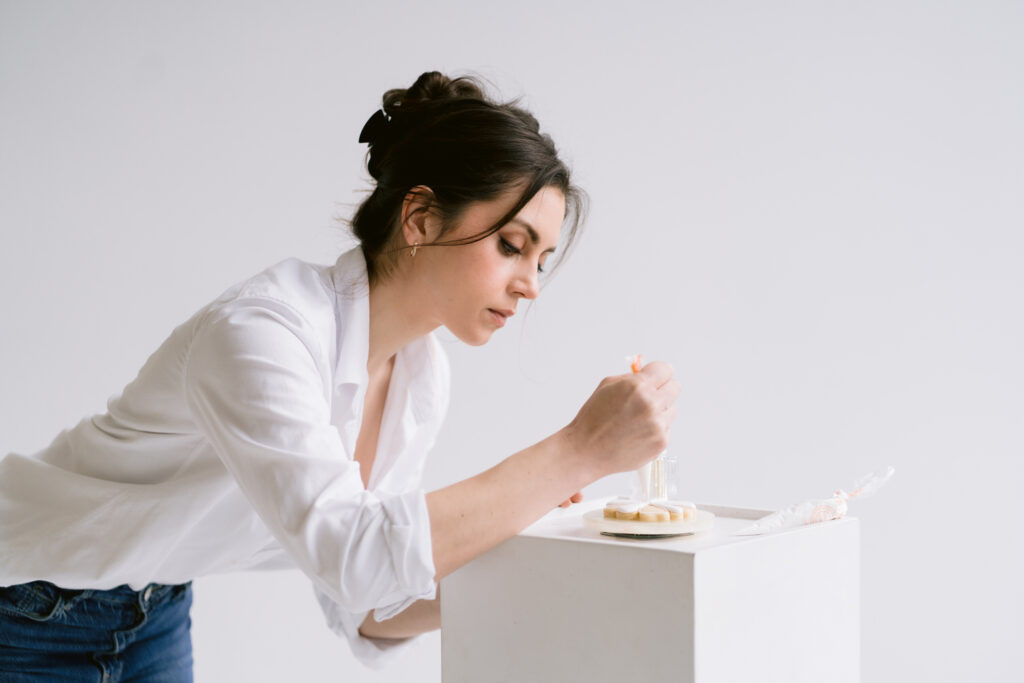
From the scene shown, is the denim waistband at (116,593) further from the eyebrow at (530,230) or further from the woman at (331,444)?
the eyebrow at (530,230)

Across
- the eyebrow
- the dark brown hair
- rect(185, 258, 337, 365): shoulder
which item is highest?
the dark brown hair

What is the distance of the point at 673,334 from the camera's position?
263 cm

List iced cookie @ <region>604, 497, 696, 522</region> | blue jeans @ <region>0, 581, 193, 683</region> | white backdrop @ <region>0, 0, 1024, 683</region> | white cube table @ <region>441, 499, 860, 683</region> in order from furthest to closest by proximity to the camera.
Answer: white backdrop @ <region>0, 0, 1024, 683</region>, blue jeans @ <region>0, 581, 193, 683</region>, iced cookie @ <region>604, 497, 696, 522</region>, white cube table @ <region>441, 499, 860, 683</region>

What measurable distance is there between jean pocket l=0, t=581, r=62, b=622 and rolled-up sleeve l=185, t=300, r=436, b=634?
1.09ft

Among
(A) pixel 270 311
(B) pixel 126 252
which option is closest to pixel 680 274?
(B) pixel 126 252

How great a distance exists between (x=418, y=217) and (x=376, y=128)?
18 centimetres

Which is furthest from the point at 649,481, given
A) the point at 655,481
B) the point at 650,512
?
the point at 650,512

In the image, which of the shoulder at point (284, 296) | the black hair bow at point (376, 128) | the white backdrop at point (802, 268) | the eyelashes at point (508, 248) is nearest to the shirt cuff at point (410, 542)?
the shoulder at point (284, 296)

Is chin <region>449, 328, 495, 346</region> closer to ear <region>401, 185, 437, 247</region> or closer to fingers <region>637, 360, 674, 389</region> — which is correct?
ear <region>401, 185, 437, 247</region>

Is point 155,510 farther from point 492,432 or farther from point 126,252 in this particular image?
point 492,432

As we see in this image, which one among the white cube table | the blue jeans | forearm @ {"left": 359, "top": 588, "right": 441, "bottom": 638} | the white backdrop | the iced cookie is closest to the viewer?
the white cube table

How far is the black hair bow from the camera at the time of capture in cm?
129

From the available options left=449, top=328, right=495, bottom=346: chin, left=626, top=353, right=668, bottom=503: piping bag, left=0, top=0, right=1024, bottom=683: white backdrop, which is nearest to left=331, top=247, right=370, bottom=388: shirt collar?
left=449, top=328, right=495, bottom=346: chin

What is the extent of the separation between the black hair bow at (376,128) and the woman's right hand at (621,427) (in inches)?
20.2
